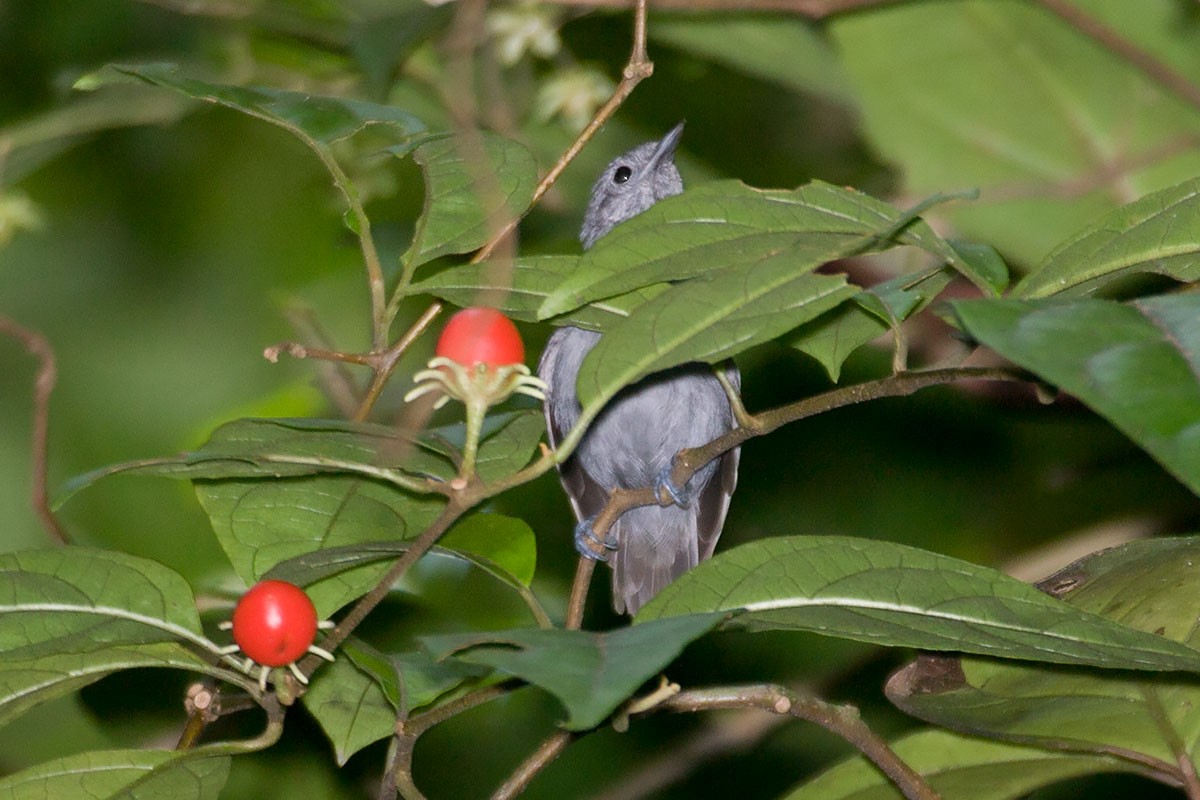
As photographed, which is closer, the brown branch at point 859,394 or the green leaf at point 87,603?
the brown branch at point 859,394

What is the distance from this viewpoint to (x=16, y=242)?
4934 mm

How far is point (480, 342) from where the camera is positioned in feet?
5.17

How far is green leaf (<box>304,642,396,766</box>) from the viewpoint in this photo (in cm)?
221

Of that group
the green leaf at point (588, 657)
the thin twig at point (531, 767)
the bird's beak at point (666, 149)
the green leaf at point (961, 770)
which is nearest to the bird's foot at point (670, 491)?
the green leaf at point (961, 770)

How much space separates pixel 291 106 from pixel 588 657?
0.97 m

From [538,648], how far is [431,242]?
839 millimetres

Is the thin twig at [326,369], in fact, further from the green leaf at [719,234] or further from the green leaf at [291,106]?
the green leaf at [719,234]

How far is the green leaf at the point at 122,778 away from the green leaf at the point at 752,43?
9.70 ft

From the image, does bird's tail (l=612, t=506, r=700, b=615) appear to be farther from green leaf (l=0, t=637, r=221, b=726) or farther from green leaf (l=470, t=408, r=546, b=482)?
green leaf (l=0, t=637, r=221, b=726)

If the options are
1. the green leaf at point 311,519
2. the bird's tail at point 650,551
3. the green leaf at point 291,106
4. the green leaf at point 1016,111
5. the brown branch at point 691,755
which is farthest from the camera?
the bird's tail at point 650,551

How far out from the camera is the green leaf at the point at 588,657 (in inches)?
49.7

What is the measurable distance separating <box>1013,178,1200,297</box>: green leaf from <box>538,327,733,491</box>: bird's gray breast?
223 cm

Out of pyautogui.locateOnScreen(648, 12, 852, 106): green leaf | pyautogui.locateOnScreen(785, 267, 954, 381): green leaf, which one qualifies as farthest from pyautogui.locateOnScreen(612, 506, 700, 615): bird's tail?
pyautogui.locateOnScreen(785, 267, 954, 381): green leaf

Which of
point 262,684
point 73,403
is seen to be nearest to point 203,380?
point 73,403
